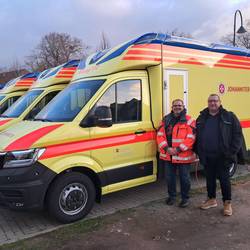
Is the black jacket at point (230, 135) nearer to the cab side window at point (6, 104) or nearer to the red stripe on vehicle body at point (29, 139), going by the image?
the red stripe on vehicle body at point (29, 139)

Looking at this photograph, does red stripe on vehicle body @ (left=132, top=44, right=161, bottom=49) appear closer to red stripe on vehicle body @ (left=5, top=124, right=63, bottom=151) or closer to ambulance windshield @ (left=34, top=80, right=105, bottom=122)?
ambulance windshield @ (left=34, top=80, right=105, bottom=122)

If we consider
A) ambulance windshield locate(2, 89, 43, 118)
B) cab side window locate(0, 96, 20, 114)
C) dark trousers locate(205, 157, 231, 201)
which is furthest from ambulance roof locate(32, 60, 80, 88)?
dark trousers locate(205, 157, 231, 201)

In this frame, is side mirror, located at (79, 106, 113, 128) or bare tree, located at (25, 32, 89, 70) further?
bare tree, located at (25, 32, 89, 70)

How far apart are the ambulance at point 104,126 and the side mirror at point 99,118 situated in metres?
0.01

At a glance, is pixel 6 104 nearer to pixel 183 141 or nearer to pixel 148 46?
pixel 148 46

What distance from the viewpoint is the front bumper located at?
5.12 meters

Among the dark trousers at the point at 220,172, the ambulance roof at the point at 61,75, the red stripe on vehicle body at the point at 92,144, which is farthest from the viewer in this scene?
the ambulance roof at the point at 61,75

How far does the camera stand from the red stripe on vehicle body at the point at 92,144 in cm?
534

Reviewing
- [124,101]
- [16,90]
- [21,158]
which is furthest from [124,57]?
[16,90]

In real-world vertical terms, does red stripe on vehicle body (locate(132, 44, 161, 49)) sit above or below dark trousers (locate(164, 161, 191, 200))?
above

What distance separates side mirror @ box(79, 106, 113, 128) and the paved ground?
1.51m

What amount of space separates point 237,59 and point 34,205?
521cm

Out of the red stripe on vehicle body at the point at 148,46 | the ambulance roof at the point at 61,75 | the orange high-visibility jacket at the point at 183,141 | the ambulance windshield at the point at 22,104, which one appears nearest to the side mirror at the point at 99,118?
the orange high-visibility jacket at the point at 183,141

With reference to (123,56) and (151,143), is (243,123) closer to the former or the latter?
(151,143)
